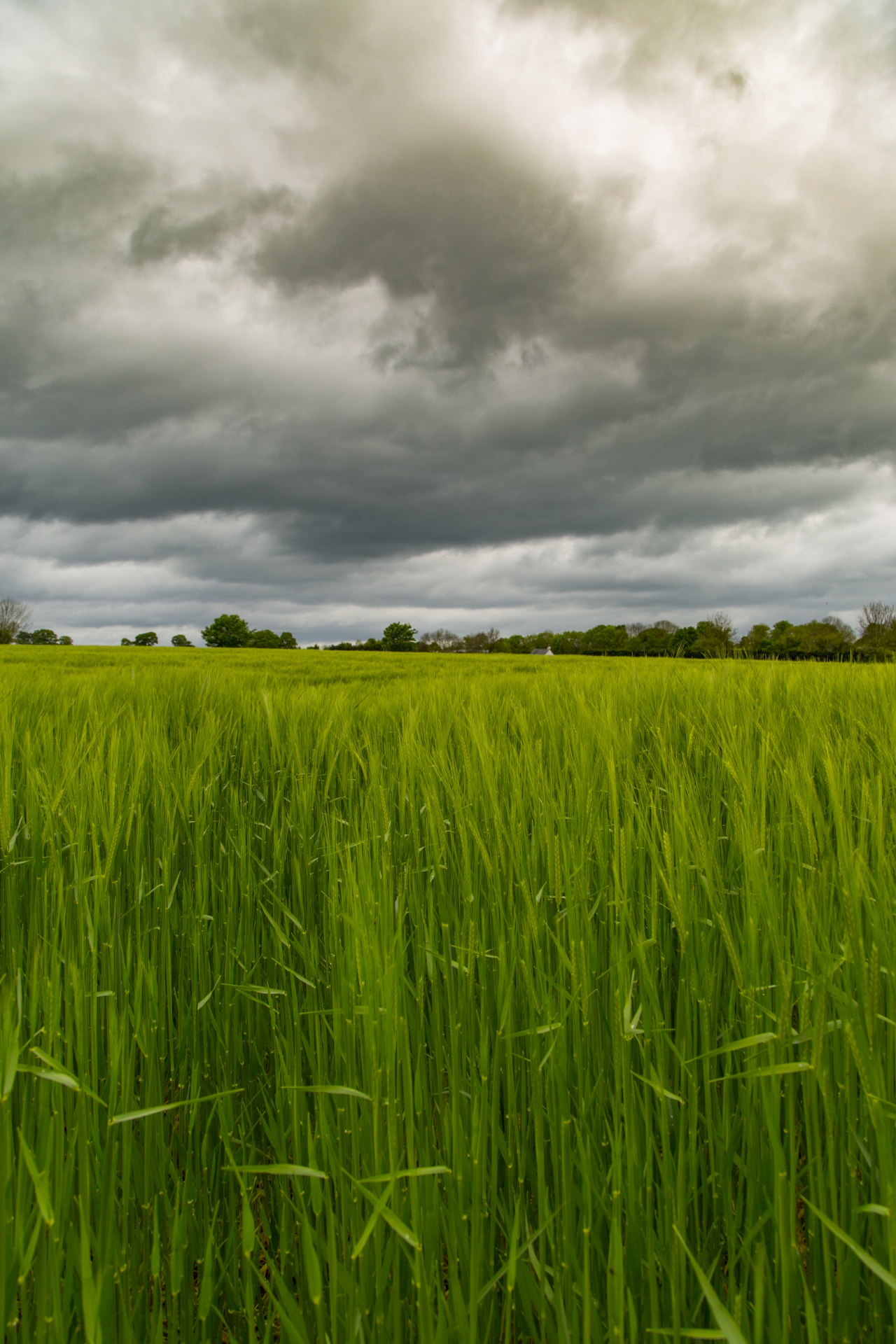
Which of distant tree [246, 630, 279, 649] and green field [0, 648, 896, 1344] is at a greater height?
distant tree [246, 630, 279, 649]

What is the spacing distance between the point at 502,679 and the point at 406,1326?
16.4 feet

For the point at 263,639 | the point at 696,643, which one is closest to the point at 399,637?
the point at 263,639

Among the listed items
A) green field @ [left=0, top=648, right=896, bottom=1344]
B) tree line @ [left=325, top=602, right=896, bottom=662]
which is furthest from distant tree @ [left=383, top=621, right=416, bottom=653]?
green field @ [left=0, top=648, right=896, bottom=1344]

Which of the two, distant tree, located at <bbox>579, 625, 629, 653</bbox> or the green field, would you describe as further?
distant tree, located at <bbox>579, 625, 629, 653</bbox>

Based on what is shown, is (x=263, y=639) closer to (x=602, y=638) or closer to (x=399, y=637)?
(x=399, y=637)

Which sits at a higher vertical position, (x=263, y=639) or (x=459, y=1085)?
(x=263, y=639)

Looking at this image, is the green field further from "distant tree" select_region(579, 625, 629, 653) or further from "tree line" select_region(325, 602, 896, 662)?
"distant tree" select_region(579, 625, 629, 653)

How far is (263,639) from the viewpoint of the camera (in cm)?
7025

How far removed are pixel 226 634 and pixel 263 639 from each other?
428cm

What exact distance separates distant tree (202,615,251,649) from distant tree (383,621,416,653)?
1464 cm

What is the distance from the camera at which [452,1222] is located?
0.81 metres

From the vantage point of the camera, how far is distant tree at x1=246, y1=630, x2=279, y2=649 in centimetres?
6894

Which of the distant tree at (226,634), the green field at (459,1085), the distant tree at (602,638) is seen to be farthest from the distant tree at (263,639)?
the green field at (459,1085)

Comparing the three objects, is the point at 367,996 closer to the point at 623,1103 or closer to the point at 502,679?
the point at 623,1103
